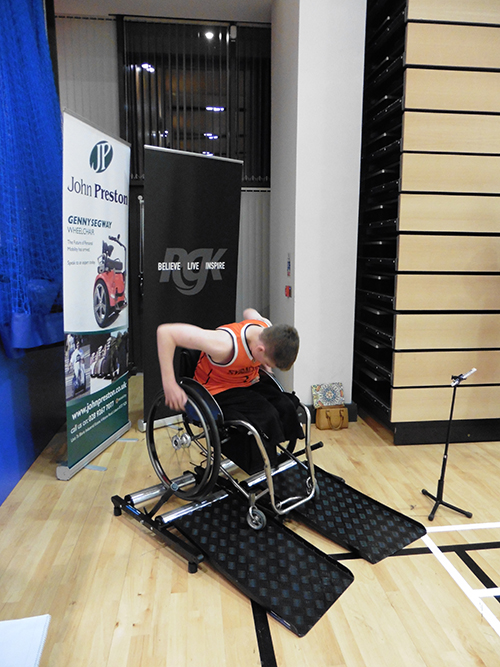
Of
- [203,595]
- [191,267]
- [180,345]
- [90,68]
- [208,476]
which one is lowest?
[203,595]

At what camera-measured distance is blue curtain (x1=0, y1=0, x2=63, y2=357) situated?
2.43 m

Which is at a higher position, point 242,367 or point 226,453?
point 242,367

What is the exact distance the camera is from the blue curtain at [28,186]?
243 cm

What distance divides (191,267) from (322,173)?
3.58 feet

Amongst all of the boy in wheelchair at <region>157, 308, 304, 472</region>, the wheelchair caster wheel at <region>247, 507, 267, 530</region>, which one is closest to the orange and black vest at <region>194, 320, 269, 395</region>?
the boy in wheelchair at <region>157, 308, 304, 472</region>

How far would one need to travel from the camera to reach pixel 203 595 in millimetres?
1815

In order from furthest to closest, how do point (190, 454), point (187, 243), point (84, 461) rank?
point (187, 243) < point (190, 454) < point (84, 461)

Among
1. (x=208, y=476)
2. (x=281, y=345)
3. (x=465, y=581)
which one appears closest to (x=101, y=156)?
(x=281, y=345)

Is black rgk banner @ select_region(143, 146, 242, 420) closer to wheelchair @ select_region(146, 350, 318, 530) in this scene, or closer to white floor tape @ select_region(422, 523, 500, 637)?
wheelchair @ select_region(146, 350, 318, 530)

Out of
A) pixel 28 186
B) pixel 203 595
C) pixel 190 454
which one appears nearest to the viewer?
pixel 203 595

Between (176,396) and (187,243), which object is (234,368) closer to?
(176,396)

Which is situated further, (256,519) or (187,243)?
(187,243)

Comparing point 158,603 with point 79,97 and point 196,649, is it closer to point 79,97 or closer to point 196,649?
point 196,649

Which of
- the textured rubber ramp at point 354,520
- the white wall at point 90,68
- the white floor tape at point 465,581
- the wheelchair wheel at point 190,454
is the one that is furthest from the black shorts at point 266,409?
the white wall at point 90,68
